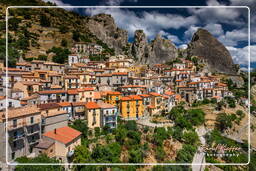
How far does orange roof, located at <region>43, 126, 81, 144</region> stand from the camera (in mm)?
5100

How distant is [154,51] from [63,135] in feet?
67.7

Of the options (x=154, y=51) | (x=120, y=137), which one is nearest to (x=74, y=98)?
(x=120, y=137)

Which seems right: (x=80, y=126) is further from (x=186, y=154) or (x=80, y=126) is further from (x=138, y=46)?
(x=138, y=46)

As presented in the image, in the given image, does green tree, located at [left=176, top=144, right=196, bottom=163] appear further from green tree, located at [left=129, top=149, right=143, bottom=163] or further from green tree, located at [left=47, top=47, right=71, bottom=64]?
green tree, located at [left=47, top=47, right=71, bottom=64]

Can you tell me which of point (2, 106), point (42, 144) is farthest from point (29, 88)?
point (42, 144)

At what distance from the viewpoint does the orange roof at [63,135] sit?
5.10 m

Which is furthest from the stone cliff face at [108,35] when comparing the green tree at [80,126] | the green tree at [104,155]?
the green tree at [104,155]

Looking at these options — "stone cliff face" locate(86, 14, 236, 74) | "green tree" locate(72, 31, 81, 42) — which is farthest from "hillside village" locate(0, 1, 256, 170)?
"stone cliff face" locate(86, 14, 236, 74)

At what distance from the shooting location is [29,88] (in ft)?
23.4

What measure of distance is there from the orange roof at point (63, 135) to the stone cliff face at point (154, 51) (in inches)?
707

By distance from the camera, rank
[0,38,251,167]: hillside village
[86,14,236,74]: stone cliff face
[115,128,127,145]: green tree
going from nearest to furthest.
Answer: [0,38,251,167]: hillside village → [115,128,127,145]: green tree → [86,14,236,74]: stone cliff face

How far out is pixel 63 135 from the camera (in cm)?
541

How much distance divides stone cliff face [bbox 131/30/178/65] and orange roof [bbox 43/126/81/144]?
18.0 metres

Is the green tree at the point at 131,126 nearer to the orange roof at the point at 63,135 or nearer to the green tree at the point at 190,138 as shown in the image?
the green tree at the point at 190,138
